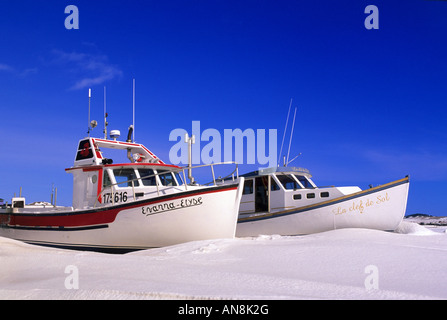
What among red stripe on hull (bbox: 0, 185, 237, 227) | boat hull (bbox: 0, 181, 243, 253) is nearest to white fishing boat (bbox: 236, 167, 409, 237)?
boat hull (bbox: 0, 181, 243, 253)

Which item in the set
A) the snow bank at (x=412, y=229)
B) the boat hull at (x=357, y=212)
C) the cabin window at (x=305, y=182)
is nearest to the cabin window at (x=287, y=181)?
the cabin window at (x=305, y=182)

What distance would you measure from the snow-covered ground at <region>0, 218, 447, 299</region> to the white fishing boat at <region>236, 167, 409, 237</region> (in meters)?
5.55

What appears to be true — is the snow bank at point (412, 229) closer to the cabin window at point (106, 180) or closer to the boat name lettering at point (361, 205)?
the boat name lettering at point (361, 205)

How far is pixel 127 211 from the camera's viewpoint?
10922 millimetres

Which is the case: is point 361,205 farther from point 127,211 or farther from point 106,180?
point 106,180

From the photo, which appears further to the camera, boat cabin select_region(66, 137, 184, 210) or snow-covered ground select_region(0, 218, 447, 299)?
boat cabin select_region(66, 137, 184, 210)

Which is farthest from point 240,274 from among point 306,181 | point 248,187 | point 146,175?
point 306,181

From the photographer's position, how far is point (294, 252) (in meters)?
7.59

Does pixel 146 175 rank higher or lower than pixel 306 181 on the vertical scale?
higher

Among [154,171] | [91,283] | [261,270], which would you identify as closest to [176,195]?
[154,171]

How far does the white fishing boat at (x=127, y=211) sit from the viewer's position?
10547mm

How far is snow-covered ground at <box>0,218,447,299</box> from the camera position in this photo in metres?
4.16

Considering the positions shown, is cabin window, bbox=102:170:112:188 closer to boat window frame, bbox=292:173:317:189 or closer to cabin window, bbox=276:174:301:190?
cabin window, bbox=276:174:301:190

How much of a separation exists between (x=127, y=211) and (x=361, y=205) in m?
8.11
